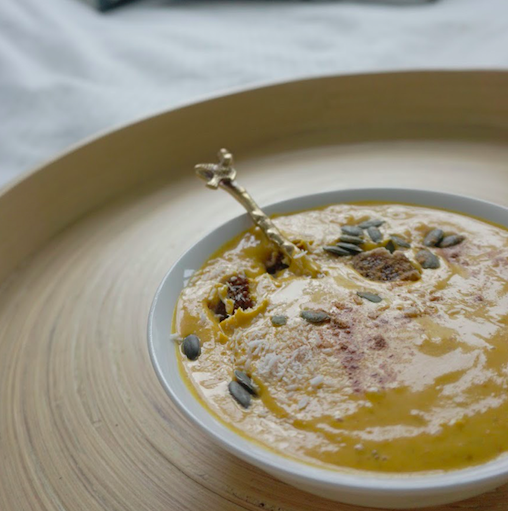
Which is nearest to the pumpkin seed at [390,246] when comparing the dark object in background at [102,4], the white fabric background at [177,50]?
the white fabric background at [177,50]

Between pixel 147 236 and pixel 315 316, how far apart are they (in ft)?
2.56

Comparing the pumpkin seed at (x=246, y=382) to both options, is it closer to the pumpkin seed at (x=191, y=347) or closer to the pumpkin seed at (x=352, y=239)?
the pumpkin seed at (x=191, y=347)

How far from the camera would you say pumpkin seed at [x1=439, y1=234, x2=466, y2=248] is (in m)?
1.51

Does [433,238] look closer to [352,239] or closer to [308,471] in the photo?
[352,239]

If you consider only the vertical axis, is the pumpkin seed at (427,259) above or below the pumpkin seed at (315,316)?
above

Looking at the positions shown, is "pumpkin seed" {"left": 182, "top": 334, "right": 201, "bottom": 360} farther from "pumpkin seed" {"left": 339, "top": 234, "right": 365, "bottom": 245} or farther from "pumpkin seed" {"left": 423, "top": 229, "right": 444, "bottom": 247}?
"pumpkin seed" {"left": 423, "top": 229, "right": 444, "bottom": 247}

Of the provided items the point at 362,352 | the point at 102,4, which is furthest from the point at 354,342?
the point at 102,4

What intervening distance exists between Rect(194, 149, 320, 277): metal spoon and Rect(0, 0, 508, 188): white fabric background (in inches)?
58.5

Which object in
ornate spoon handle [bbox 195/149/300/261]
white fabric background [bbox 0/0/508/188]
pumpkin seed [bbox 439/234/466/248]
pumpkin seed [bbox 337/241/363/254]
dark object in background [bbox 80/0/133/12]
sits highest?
dark object in background [bbox 80/0/133/12]

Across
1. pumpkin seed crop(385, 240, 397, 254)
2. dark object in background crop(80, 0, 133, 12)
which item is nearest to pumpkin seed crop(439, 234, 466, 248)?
pumpkin seed crop(385, 240, 397, 254)

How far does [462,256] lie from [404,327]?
32cm

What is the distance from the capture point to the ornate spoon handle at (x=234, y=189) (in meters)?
1.55

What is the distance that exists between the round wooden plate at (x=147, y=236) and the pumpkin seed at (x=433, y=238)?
1.35 feet

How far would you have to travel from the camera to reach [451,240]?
1520mm
